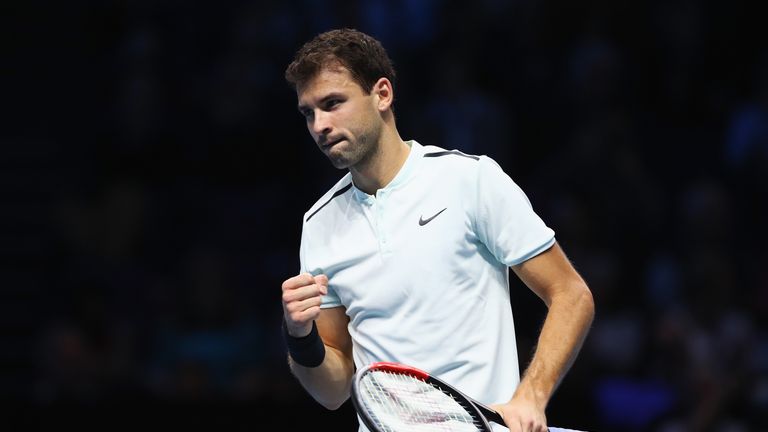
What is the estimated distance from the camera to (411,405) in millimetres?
3422

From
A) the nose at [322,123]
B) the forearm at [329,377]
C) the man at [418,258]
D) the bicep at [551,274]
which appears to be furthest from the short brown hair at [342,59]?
the forearm at [329,377]

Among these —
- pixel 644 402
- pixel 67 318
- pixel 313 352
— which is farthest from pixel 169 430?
pixel 313 352

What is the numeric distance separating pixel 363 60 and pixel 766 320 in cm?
462

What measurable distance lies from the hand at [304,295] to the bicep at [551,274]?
2.03ft

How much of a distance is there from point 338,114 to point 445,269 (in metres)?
0.57

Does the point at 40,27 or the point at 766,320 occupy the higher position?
the point at 40,27

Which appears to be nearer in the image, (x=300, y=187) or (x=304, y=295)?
(x=304, y=295)

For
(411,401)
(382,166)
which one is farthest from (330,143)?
(411,401)

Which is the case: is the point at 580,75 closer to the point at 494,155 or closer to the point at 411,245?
the point at 494,155

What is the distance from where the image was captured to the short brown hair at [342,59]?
148 inches

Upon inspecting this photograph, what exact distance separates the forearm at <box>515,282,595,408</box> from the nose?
840mm

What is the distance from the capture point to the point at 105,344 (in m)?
8.24

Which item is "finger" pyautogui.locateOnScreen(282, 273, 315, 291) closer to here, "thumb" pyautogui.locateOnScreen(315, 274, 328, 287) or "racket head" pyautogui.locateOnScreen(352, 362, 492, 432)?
"thumb" pyautogui.locateOnScreen(315, 274, 328, 287)

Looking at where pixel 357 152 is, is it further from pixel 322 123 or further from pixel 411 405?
pixel 411 405
